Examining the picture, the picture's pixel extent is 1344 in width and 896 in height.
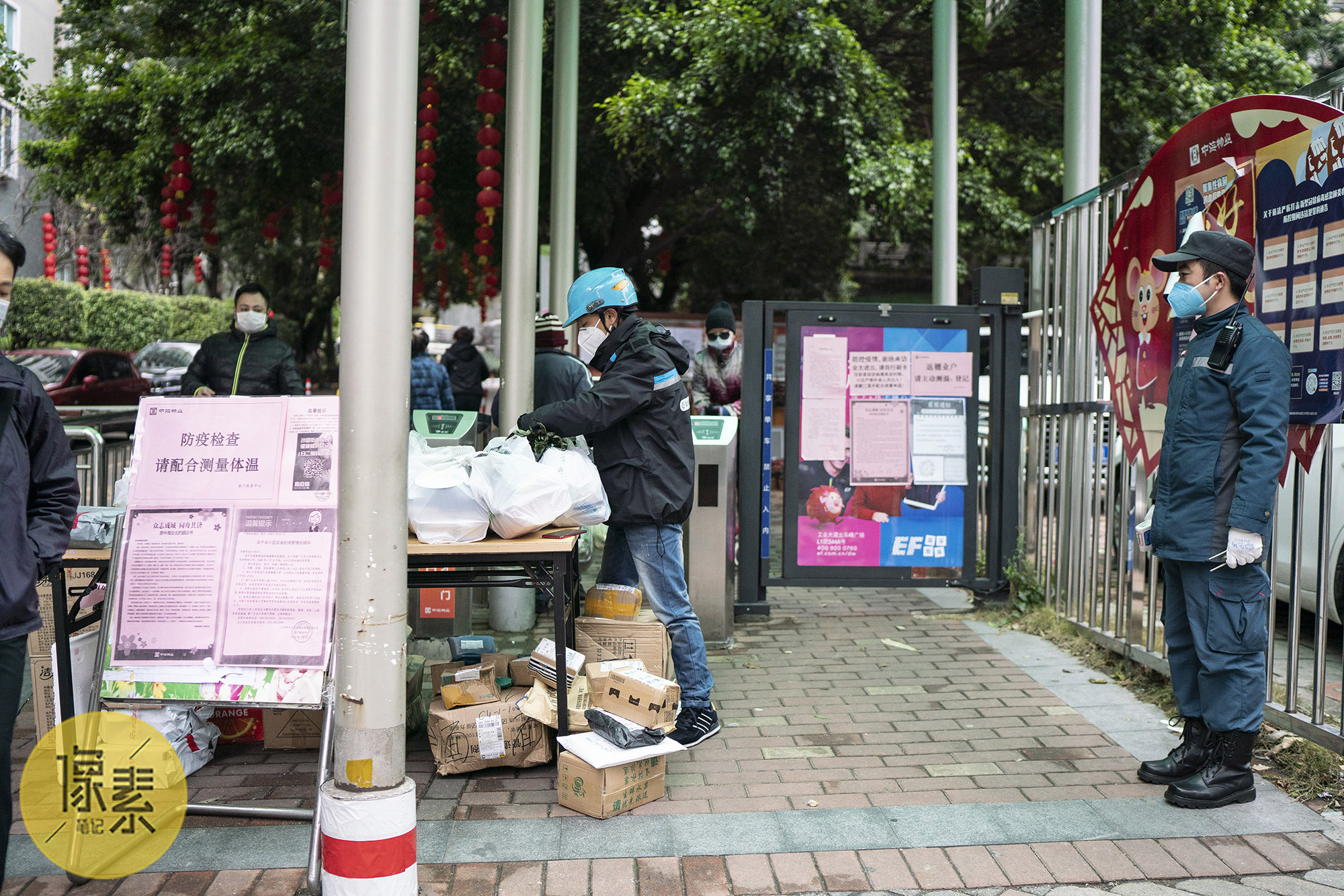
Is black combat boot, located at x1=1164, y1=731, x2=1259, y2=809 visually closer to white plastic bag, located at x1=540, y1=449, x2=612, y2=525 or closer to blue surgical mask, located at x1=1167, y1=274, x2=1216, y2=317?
blue surgical mask, located at x1=1167, y1=274, x2=1216, y2=317

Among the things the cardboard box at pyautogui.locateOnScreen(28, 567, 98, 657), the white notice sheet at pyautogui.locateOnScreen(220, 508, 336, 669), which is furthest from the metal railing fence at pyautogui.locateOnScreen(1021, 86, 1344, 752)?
the cardboard box at pyautogui.locateOnScreen(28, 567, 98, 657)

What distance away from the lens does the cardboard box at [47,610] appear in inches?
168

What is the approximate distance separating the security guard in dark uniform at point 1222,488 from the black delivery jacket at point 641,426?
189 cm

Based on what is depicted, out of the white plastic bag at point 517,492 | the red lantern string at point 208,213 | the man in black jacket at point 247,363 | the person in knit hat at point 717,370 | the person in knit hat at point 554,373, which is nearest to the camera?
the white plastic bag at point 517,492

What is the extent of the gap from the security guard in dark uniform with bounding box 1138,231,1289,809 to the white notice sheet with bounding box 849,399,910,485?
266 centimetres

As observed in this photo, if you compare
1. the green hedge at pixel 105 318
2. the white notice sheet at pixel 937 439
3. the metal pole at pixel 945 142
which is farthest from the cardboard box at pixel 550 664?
the green hedge at pixel 105 318

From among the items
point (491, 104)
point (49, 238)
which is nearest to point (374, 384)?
point (491, 104)

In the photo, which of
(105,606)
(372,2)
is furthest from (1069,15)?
(105,606)

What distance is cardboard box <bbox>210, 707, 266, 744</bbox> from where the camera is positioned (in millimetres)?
4594

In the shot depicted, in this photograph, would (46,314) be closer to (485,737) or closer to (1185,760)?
(485,737)

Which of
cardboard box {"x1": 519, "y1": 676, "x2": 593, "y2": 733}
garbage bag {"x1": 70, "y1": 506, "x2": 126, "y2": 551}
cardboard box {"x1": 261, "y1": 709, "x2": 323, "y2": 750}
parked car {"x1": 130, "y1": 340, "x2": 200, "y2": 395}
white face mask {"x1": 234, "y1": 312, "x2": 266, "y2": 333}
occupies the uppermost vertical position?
parked car {"x1": 130, "y1": 340, "x2": 200, "y2": 395}

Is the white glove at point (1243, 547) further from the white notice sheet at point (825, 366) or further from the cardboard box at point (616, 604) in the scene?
the white notice sheet at point (825, 366)

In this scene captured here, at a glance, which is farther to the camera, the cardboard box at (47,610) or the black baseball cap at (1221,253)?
the cardboard box at (47,610)

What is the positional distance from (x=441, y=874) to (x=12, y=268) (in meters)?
2.21
